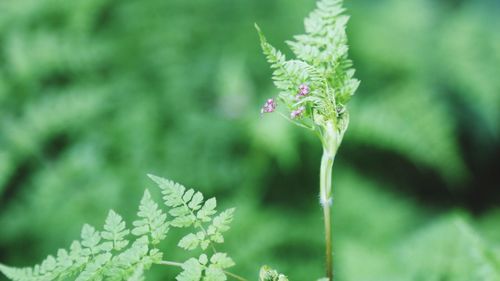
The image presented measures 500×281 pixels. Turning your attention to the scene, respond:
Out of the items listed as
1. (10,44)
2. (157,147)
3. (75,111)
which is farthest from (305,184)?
(10,44)

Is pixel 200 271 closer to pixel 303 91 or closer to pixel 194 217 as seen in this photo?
pixel 194 217

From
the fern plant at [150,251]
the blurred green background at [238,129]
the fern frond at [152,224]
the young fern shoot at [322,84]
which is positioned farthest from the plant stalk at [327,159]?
the blurred green background at [238,129]

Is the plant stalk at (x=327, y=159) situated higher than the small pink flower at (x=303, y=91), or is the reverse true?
the small pink flower at (x=303, y=91)

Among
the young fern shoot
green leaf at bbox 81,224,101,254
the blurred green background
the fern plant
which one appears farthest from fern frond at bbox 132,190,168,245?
the blurred green background

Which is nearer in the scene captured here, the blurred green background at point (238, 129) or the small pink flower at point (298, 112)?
the small pink flower at point (298, 112)

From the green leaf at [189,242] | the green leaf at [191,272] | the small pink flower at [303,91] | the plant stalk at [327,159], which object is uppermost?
the small pink flower at [303,91]

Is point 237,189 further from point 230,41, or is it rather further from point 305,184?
point 230,41

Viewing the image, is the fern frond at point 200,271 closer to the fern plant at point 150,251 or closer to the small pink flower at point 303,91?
the fern plant at point 150,251
